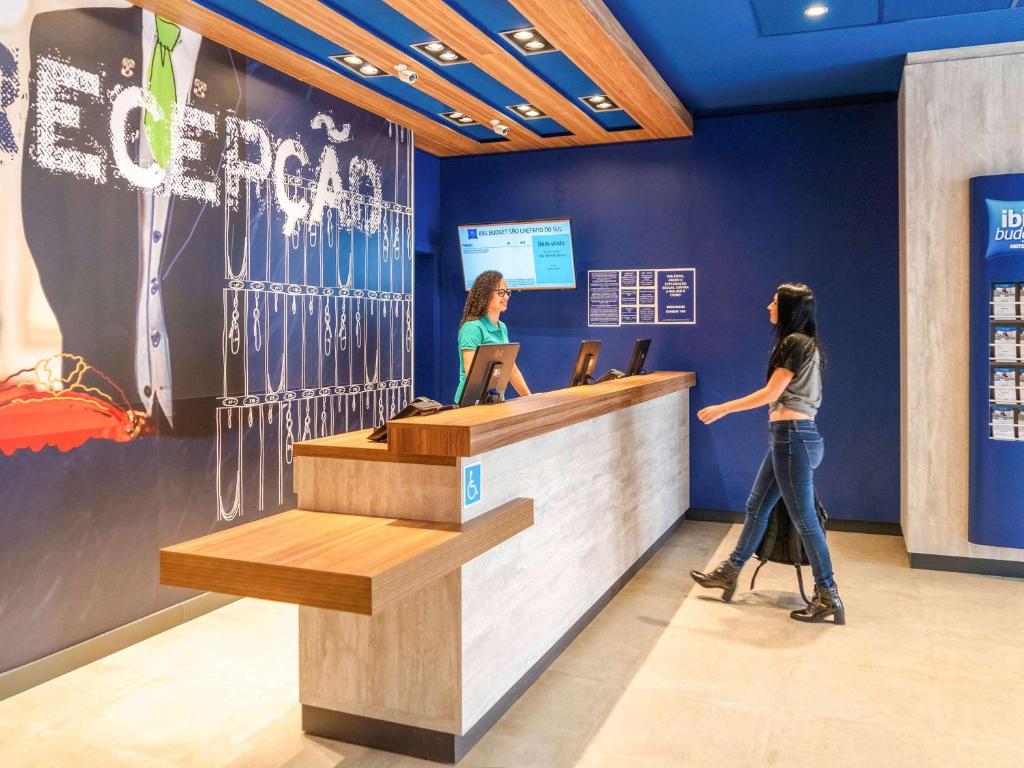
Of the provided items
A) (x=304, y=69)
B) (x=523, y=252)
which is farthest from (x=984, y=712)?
(x=523, y=252)

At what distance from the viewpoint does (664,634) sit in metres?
3.84

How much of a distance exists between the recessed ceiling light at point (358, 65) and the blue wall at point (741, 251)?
89.7 inches

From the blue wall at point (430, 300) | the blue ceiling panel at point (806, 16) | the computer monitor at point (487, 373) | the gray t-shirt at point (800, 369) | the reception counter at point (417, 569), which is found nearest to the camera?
the reception counter at point (417, 569)

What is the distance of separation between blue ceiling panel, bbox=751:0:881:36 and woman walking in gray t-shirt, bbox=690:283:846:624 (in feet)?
5.16

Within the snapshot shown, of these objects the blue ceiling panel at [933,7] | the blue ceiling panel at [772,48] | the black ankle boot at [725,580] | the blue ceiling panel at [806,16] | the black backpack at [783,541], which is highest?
the blue ceiling panel at [772,48]

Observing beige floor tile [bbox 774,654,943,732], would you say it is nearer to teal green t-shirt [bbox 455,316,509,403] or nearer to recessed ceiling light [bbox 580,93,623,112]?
teal green t-shirt [bbox 455,316,509,403]

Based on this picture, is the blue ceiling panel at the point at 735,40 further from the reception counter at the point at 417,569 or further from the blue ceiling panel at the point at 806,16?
the reception counter at the point at 417,569

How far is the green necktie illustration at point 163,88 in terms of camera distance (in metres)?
3.89

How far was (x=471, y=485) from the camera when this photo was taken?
273 centimetres

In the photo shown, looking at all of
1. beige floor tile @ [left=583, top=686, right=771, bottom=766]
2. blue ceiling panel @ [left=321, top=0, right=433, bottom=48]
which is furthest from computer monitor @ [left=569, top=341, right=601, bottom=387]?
beige floor tile @ [left=583, top=686, right=771, bottom=766]

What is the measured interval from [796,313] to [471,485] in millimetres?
2045

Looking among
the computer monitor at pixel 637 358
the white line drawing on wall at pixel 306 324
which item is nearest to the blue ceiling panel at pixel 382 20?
the white line drawing on wall at pixel 306 324

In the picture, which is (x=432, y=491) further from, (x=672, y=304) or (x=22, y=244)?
(x=672, y=304)

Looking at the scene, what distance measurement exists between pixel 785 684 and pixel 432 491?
Result: 5.66ft
